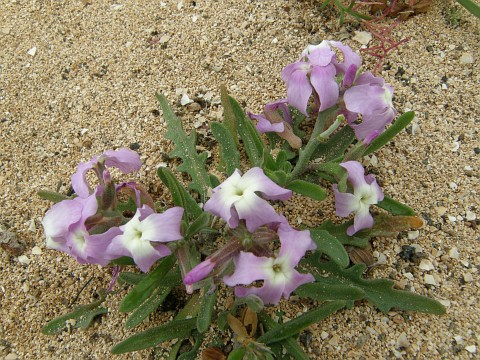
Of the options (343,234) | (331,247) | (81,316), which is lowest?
(81,316)

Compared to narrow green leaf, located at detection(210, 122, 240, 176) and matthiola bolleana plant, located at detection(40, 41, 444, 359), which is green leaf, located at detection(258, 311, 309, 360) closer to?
matthiola bolleana plant, located at detection(40, 41, 444, 359)

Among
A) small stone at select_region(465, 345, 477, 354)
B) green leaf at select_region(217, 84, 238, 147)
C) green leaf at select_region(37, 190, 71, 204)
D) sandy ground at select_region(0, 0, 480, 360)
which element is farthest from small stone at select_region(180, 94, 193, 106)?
small stone at select_region(465, 345, 477, 354)

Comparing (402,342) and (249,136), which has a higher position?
(249,136)

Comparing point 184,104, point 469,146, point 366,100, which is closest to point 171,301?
point 184,104

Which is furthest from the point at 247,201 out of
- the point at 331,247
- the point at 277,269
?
the point at 331,247

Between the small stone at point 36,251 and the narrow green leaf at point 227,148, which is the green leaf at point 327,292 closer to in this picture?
the narrow green leaf at point 227,148

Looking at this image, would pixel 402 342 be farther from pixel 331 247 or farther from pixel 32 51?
pixel 32 51
